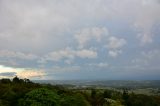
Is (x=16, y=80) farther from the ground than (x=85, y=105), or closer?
farther from the ground

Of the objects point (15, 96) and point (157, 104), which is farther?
point (157, 104)

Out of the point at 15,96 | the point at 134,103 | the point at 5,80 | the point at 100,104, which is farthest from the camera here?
the point at 5,80

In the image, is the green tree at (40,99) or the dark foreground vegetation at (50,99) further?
the dark foreground vegetation at (50,99)

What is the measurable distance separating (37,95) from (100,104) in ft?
148

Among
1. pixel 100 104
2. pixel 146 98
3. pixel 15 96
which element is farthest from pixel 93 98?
pixel 15 96

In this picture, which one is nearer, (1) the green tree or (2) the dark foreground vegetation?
(1) the green tree

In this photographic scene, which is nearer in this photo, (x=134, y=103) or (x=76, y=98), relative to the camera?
(x=76, y=98)

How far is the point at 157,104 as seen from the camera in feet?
545

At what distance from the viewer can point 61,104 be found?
12056cm

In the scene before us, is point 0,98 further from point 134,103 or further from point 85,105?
point 134,103

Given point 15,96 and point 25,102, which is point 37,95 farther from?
point 15,96

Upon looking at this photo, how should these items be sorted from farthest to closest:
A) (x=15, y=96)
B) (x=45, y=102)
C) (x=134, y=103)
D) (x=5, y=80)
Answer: (x=5, y=80), (x=134, y=103), (x=15, y=96), (x=45, y=102)

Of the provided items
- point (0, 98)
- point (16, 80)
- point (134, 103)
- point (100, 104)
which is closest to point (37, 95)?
point (0, 98)

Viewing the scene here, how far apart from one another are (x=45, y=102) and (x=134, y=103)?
63.4m
